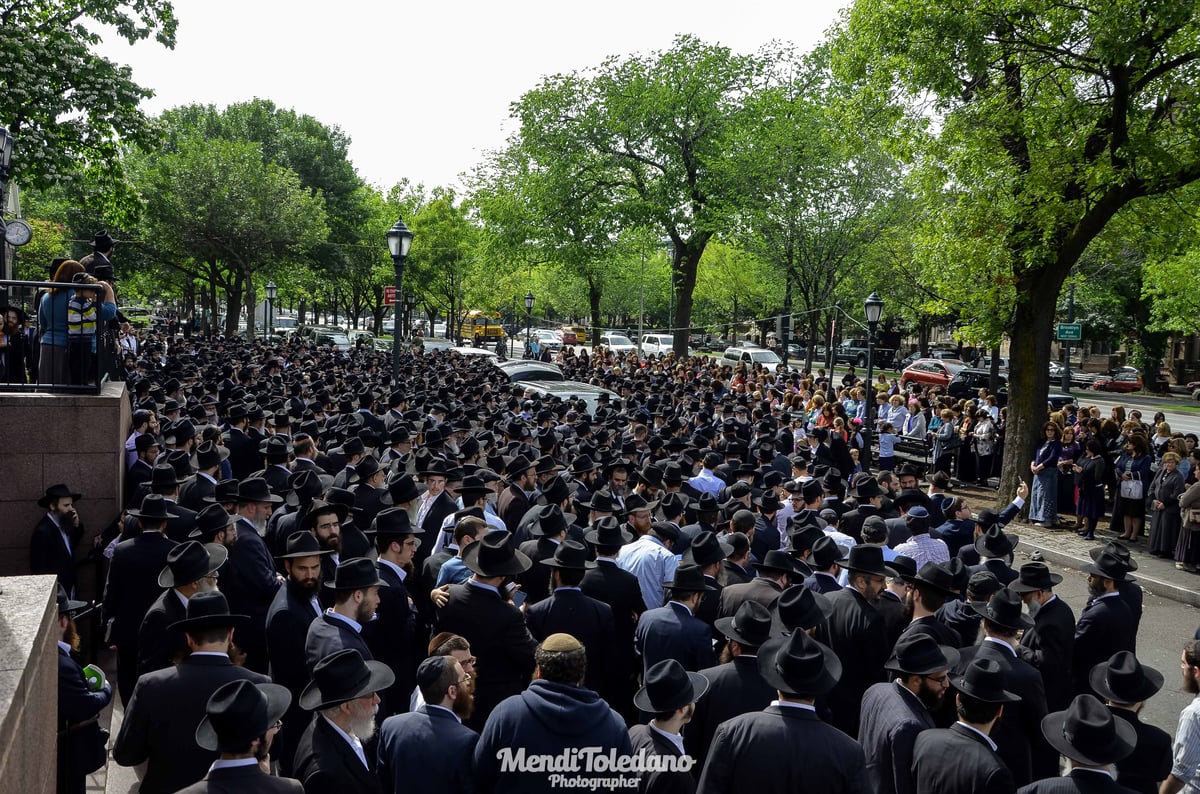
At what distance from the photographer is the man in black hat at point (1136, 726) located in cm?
493

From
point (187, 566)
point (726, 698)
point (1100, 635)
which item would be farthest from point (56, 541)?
point (1100, 635)

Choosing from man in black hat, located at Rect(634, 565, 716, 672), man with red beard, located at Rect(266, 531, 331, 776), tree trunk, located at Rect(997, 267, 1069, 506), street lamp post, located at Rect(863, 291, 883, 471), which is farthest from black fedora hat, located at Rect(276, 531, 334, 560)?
tree trunk, located at Rect(997, 267, 1069, 506)

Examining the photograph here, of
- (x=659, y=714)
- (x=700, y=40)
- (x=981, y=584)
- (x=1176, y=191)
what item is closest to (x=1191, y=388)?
(x=700, y=40)

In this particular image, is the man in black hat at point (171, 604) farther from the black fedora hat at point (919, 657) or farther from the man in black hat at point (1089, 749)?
the man in black hat at point (1089, 749)

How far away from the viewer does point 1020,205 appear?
592 inches

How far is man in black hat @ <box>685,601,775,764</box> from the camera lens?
16.6ft

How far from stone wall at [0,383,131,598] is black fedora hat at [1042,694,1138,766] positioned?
29.0ft

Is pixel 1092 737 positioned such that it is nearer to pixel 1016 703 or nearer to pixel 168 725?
pixel 1016 703

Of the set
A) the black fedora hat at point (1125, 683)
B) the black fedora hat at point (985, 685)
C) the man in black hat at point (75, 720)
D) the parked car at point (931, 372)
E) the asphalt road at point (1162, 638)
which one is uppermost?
the parked car at point (931, 372)

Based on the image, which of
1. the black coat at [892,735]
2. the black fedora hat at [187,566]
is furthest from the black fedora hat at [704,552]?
the black fedora hat at [187,566]

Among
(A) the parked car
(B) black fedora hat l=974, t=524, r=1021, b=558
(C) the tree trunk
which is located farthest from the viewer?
(A) the parked car

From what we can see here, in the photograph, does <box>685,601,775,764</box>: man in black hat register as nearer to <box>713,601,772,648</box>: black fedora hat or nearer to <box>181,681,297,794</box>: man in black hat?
<box>713,601,772,648</box>: black fedora hat

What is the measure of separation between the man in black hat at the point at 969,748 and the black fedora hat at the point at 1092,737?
29 cm

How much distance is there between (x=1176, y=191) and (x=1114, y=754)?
14398 mm
